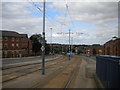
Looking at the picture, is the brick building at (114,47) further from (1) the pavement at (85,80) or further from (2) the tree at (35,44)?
(2) the tree at (35,44)

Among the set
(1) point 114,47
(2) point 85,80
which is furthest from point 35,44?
(2) point 85,80

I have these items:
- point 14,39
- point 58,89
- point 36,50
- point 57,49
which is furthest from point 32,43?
point 58,89

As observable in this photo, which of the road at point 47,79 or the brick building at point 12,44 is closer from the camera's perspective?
the road at point 47,79

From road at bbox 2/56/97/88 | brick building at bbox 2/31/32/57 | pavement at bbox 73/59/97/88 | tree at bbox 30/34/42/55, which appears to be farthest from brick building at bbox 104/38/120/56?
tree at bbox 30/34/42/55

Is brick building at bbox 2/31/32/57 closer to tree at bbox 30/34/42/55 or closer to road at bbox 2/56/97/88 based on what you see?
tree at bbox 30/34/42/55

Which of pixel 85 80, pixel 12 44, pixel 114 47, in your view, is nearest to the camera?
pixel 85 80

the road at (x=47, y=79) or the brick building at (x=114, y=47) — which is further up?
the brick building at (x=114, y=47)

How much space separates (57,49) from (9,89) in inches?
7372

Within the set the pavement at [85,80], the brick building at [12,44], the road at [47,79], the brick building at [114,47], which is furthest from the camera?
the brick building at [12,44]

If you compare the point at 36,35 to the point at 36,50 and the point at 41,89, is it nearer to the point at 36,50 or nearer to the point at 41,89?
the point at 36,50

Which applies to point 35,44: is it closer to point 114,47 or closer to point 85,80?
point 114,47

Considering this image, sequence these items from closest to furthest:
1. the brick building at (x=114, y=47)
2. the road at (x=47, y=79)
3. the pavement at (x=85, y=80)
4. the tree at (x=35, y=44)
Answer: the road at (x=47, y=79)
the pavement at (x=85, y=80)
the brick building at (x=114, y=47)
the tree at (x=35, y=44)

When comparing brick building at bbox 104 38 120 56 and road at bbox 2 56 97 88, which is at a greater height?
brick building at bbox 104 38 120 56

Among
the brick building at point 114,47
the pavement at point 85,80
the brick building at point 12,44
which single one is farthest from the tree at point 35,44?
the pavement at point 85,80
